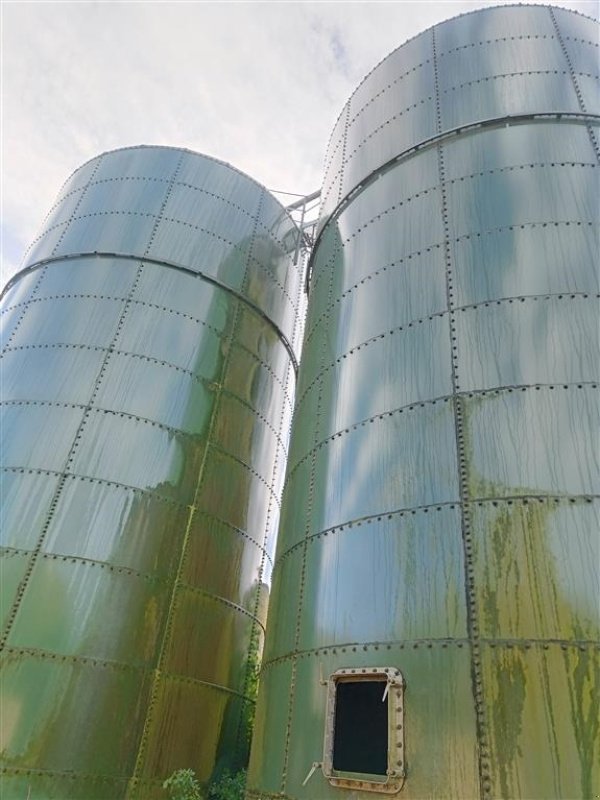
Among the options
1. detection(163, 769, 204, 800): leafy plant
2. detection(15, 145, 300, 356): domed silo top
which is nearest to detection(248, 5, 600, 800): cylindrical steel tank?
detection(163, 769, 204, 800): leafy plant

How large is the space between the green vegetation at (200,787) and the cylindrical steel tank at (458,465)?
85.5 inches

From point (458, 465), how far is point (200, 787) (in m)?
6.79

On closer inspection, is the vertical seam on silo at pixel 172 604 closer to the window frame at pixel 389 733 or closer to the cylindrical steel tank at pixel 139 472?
the cylindrical steel tank at pixel 139 472

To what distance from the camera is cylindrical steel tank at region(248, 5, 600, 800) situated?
4543 millimetres

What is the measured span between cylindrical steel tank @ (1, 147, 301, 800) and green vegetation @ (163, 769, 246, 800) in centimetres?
21

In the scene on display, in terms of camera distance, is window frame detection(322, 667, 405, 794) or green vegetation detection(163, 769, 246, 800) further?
green vegetation detection(163, 769, 246, 800)

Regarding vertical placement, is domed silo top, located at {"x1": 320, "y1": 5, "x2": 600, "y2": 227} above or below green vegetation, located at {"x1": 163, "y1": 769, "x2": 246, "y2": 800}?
above

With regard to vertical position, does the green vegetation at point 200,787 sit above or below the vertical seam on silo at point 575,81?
below

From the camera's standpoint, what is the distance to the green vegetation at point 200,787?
26.4ft

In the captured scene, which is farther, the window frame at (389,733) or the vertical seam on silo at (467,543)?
the window frame at (389,733)

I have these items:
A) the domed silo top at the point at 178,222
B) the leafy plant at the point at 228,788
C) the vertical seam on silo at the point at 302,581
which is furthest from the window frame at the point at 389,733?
the domed silo top at the point at 178,222

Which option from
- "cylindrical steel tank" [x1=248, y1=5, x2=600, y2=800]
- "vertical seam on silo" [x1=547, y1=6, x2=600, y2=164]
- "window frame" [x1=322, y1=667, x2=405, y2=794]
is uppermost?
"vertical seam on silo" [x1=547, y1=6, x2=600, y2=164]

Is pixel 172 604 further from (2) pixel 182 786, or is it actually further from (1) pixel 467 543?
(1) pixel 467 543

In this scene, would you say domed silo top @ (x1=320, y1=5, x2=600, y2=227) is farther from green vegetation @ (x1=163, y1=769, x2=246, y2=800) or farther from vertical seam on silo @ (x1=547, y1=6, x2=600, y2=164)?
green vegetation @ (x1=163, y1=769, x2=246, y2=800)
